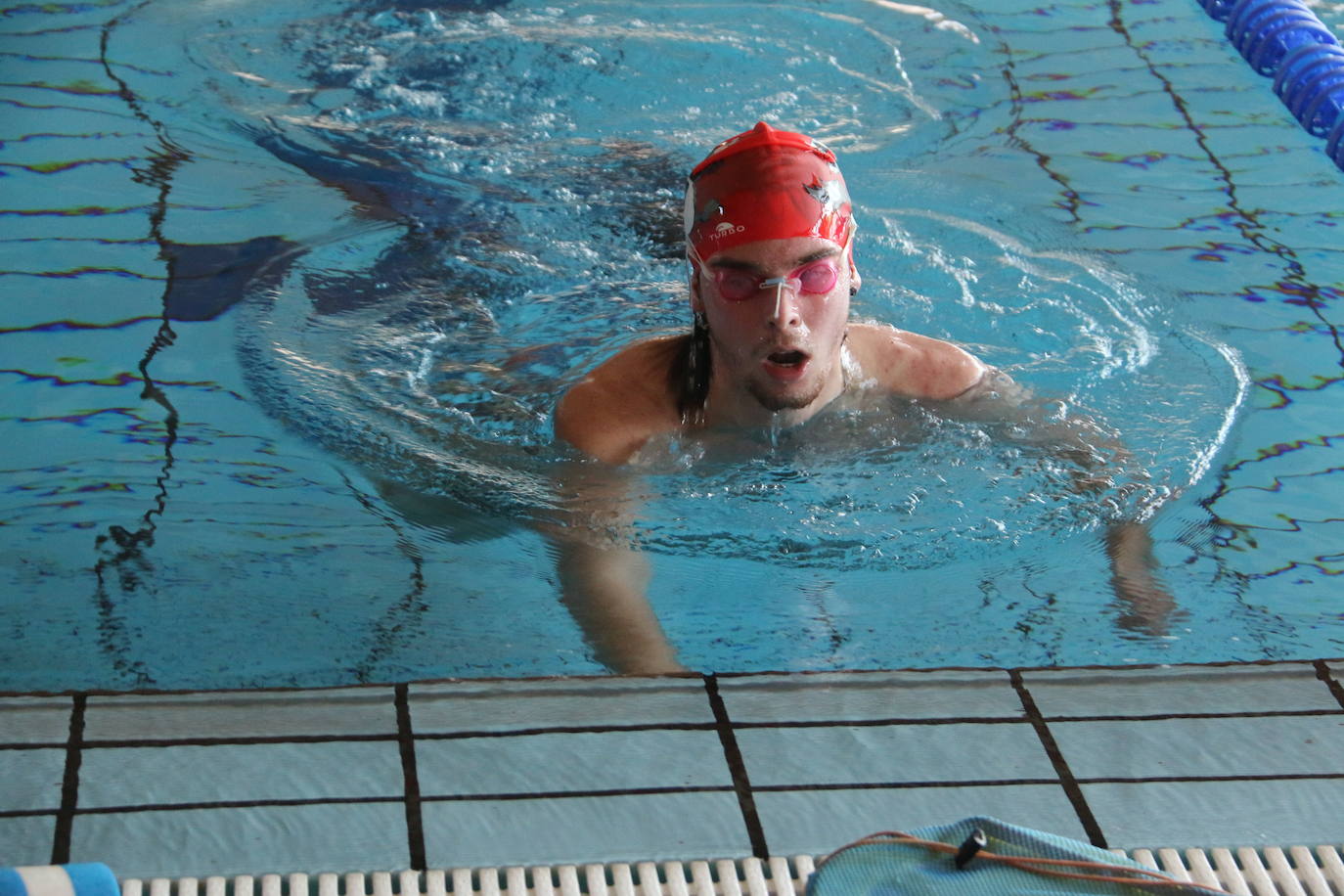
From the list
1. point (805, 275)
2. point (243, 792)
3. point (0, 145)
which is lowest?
point (0, 145)

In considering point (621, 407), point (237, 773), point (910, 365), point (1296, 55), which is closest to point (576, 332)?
point (621, 407)

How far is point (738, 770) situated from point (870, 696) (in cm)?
32

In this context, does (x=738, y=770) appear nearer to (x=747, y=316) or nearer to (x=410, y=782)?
(x=410, y=782)

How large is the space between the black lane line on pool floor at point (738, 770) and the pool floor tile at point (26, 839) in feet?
3.52

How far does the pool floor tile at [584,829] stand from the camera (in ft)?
7.36

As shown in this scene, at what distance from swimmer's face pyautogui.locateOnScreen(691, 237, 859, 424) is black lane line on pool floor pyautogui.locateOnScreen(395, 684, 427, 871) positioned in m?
1.27

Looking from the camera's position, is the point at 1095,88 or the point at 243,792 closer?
the point at 243,792

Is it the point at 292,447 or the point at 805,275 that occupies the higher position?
the point at 805,275

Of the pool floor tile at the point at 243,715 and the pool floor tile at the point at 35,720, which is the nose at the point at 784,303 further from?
the pool floor tile at the point at 35,720

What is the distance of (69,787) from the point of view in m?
2.30

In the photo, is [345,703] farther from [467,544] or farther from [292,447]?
[292,447]

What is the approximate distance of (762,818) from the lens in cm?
232

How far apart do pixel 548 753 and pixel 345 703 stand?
1.23ft

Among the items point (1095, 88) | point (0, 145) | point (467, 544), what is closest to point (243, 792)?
point (467, 544)
